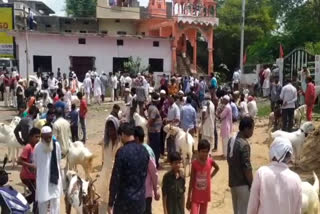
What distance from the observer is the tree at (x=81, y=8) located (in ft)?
173

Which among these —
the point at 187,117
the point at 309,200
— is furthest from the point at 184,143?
the point at 309,200

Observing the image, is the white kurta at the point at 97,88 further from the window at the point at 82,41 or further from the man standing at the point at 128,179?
the man standing at the point at 128,179

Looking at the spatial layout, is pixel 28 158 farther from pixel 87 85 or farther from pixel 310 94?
pixel 87 85

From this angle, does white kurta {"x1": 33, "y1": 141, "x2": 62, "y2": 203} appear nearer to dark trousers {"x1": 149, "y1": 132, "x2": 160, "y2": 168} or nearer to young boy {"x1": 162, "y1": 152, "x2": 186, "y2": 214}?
young boy {"x1": 162, "y1": 152, "x2": 186, "y2": 214}

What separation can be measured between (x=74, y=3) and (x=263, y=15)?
21783 mm

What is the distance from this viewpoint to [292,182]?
13.8 ft

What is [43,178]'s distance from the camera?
20.3 ft

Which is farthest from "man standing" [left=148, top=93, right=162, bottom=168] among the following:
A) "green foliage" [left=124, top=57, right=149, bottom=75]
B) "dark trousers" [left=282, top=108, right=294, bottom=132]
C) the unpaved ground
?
"green foliage" [left=124, top=57, right=149, bottom=75]

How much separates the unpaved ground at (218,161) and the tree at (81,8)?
31502 millimetres

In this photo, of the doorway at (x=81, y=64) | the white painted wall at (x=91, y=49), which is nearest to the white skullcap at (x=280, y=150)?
the white painted wall at (x=91, y=49)

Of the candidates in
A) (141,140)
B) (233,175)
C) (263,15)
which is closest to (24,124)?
(141,140)

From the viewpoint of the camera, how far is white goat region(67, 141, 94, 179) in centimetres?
954

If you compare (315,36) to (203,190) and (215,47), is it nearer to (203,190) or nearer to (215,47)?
(215,47)

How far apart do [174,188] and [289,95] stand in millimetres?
8186
